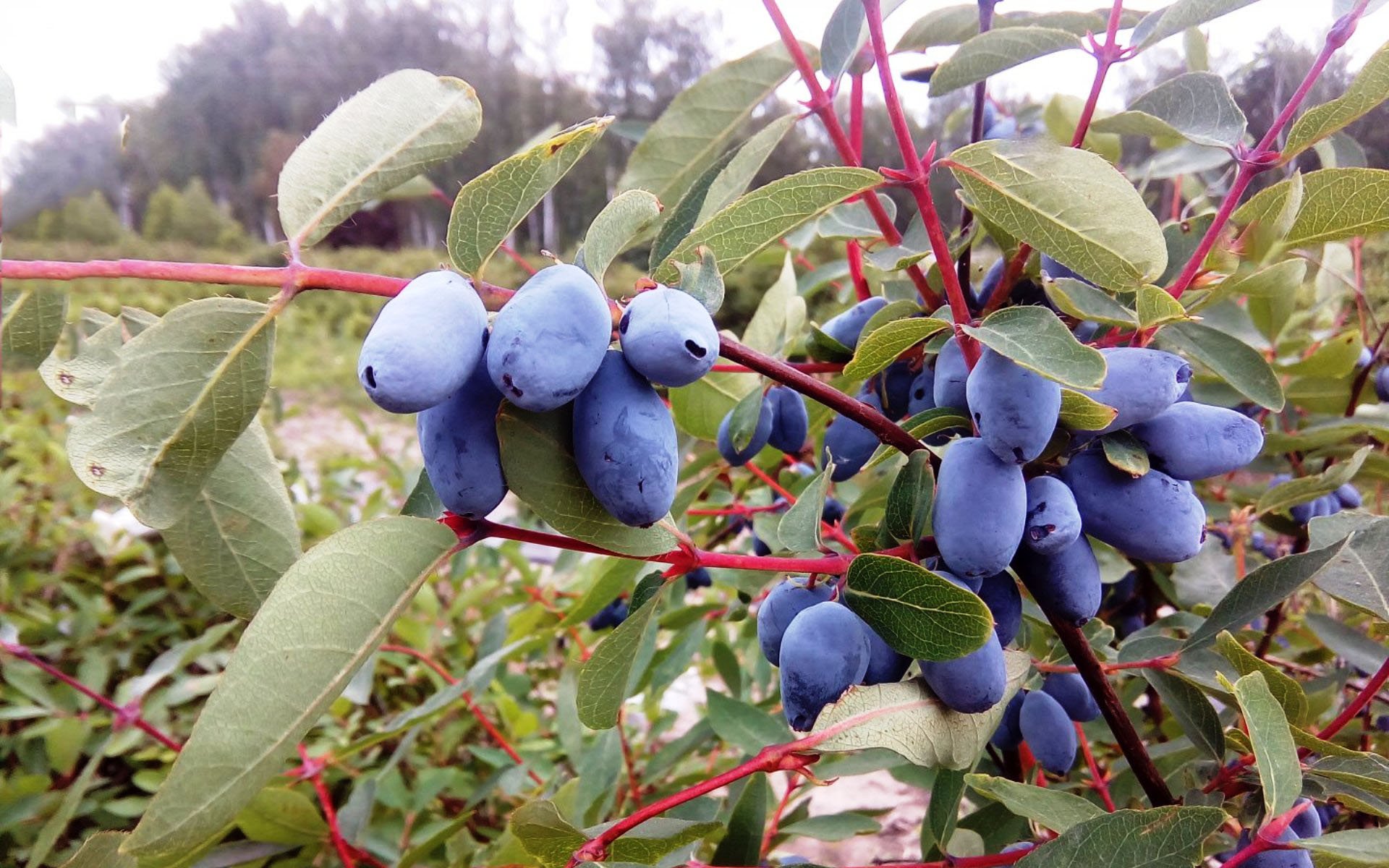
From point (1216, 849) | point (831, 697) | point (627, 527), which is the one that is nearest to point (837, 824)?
point (1216, 849)

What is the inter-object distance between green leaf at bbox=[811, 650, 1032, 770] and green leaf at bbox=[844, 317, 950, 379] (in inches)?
7.7

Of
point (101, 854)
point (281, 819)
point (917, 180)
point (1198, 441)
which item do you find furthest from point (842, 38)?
point (281, 819)

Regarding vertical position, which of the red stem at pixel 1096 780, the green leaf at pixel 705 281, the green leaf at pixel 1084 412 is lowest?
the red stem at pixel 1096 780

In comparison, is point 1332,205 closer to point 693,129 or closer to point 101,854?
point 693,129

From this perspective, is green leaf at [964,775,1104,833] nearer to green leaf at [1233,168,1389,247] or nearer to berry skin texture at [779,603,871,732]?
berry skin texture at [779,603,871,732]

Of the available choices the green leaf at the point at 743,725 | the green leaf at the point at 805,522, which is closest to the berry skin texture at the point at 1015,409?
the green leaf at the point at 805,522

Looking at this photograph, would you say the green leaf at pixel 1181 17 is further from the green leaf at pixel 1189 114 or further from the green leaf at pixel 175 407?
the green leaf at pixel 175 407

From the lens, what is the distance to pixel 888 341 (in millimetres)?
504

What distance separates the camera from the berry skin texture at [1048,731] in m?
0.65

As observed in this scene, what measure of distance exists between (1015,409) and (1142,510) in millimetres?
117

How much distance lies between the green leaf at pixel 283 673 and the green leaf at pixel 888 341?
276 millimetres

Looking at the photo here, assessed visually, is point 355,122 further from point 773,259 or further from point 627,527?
point 773,259

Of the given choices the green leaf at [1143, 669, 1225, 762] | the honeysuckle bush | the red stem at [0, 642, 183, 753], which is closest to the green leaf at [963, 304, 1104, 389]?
the honeysuckle bush

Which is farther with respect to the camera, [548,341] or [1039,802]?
[1039,802]
